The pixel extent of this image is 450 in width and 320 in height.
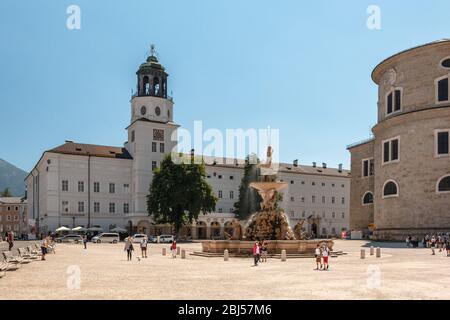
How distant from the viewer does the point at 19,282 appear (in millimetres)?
15258

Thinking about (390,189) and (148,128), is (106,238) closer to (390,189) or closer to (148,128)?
(148,128)

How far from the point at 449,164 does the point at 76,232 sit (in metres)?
47.6

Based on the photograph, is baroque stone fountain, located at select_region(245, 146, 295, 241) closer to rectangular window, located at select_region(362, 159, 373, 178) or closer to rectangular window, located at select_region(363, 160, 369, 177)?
rectangular window, located at select_region(362, 159, 373, 178)

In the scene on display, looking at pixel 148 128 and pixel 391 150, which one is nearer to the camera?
pixel 391 150

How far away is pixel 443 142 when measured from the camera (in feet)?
149

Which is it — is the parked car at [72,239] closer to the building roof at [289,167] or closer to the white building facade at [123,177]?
the white building facade at [123,177]

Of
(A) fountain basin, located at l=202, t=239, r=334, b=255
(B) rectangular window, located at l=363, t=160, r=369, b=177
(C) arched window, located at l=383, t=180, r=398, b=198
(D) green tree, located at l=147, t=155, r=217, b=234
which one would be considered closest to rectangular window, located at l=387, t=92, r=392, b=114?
(C) arched window, located at l=383, t=180, r=398, b=198

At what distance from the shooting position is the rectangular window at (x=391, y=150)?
161 ft

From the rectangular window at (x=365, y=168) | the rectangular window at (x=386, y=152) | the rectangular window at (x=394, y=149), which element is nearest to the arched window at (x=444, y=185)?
the rectangular window at (x=394, y=149)

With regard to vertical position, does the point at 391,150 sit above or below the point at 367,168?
above

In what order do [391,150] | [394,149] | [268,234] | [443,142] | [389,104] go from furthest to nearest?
[389,104] → [391,150] → [394,149] → [443,142] → [268,234]

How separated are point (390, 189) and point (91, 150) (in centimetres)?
4333

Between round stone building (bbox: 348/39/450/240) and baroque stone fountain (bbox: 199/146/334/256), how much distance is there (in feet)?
66.5

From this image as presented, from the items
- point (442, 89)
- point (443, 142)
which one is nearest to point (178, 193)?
point (443, 142)
